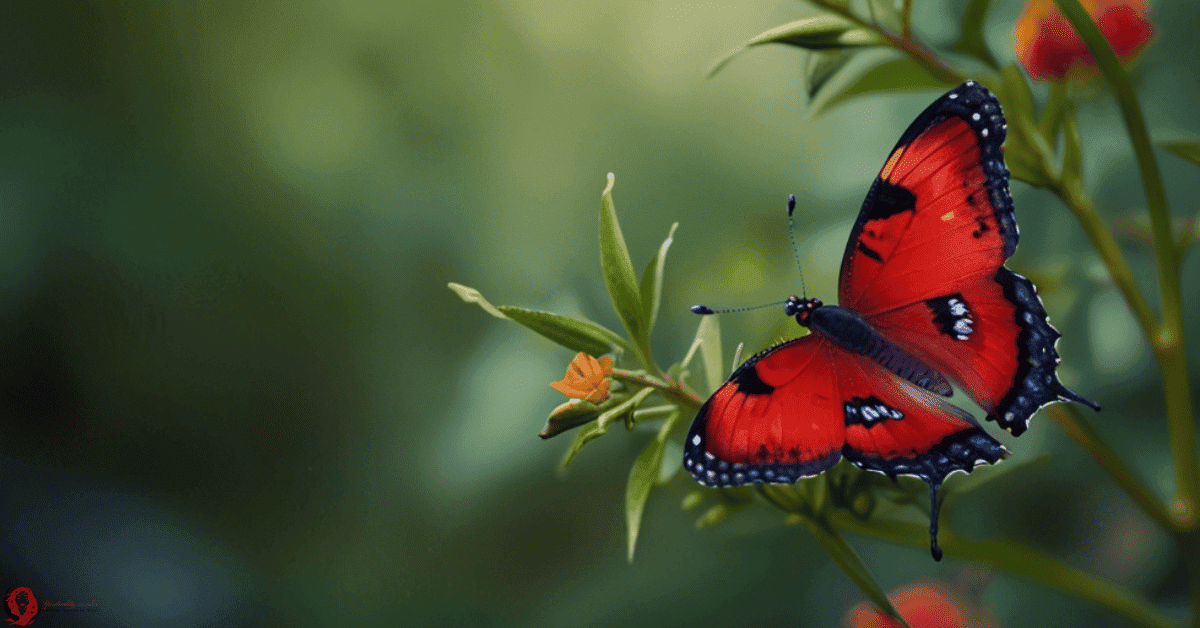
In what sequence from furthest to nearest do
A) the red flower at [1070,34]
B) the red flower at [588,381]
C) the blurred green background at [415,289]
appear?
1. the blurred green background at [415,289]
2. the red flower at [1070,34]
3. the red flower at [588,381]

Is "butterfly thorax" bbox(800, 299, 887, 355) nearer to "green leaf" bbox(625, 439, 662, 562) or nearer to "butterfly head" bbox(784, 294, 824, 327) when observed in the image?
"butterfly head" bbox(784, 294, 824, 327)

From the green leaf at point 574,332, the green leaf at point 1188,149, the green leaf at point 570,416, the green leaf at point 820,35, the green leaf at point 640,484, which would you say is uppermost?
the green leaf at point 820,35

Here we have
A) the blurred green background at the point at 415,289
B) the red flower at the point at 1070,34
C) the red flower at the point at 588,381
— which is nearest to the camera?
the red flower at the point at 588,381

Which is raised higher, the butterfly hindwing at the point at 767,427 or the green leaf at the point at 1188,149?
the green leaf at the point at 1188,149

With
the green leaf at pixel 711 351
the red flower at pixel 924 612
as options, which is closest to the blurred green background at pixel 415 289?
the red flower at pixel 924 612

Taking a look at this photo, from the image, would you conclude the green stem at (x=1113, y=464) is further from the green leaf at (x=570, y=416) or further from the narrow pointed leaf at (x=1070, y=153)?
the green leaf at (x=570, y=416)

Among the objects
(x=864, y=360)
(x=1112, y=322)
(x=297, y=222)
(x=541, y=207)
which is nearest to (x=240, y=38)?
(x=297, y=222)

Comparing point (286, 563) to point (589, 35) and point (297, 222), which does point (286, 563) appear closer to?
point (297, 222)

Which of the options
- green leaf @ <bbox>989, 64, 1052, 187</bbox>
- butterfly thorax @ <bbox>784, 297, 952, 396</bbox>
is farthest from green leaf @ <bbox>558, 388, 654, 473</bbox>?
green leaf @ <bbox>989, 64, 1052, 187</bbox>
